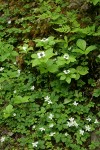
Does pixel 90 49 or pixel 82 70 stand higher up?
pixel 90 49

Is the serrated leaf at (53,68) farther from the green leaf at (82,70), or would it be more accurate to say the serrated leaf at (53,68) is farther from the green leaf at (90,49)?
the green leaf at (90,49)

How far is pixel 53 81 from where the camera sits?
5027 mm

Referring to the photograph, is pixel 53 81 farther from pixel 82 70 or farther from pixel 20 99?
pixel 20 99

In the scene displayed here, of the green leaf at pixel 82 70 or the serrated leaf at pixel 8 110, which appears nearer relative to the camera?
the serrated leaf at pixel 8 110

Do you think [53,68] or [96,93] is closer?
[96,93]

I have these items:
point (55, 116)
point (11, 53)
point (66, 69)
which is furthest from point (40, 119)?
point (11, 53)

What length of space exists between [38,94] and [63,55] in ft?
2.61

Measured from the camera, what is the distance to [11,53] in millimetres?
5637

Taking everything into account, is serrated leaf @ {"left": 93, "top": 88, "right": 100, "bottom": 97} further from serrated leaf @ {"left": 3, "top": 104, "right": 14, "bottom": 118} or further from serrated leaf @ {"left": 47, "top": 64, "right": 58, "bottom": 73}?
serrated leaf @ {"left": 3, "top": 104, "right": 14, "bottom": 118}

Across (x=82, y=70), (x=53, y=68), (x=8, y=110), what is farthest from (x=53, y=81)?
Result: (x=8, y=110)

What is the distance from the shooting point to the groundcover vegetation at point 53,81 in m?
4.43

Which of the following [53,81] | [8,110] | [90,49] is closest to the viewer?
[8,110]

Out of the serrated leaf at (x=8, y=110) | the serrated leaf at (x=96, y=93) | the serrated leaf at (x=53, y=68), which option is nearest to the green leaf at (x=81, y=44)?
the serrated leaf at (x=53, y=68)

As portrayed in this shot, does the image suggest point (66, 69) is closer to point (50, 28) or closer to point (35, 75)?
point (35, 75)
